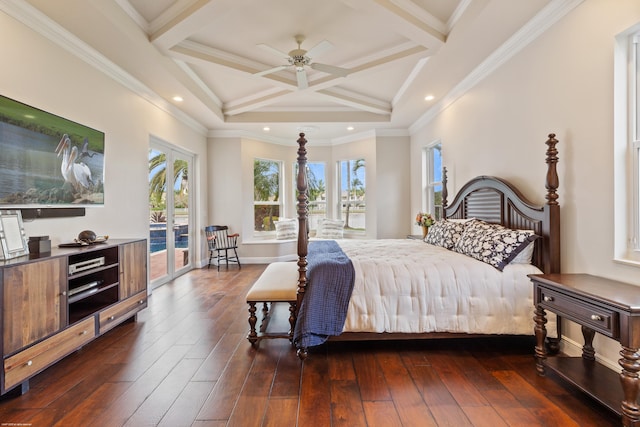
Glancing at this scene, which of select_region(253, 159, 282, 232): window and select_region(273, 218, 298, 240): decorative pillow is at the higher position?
select_region(253, 159, 282, 232): window

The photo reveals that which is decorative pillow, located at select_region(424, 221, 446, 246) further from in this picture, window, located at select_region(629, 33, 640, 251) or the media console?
the media console

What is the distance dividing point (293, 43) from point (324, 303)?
2819 mm

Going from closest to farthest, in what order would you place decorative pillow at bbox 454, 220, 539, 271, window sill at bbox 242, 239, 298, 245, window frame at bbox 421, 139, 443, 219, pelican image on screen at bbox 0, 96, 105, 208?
1. pelican image on screen at bbox 0, 96, 105, 208
2. decorative pillow at bbox 454, 220, 539, 271
3. window frame at bbox 421, 139, 443, 219
4. window sill at bbox 242, 239, 298, 245

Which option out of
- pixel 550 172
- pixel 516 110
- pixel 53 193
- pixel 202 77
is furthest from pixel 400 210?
pixel 53 193

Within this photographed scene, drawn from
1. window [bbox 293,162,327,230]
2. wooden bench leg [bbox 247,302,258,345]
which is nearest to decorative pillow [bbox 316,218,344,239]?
window [bbox 293,162,327,230]

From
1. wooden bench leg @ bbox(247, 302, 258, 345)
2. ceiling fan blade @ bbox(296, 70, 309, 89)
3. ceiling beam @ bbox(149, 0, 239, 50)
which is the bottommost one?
wooden bench leg @ bbox(247, 302, 258, 345)

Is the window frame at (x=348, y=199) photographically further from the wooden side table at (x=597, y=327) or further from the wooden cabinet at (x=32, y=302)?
the wooden cabinet at (x=32, y=302)

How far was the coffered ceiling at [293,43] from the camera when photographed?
8.22ft

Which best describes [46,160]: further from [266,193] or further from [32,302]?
[266,193]

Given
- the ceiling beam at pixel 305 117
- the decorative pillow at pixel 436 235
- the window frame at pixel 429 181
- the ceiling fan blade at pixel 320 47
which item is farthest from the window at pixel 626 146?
the ceiling beam at pixel 305 117

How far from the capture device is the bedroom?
6.75ft

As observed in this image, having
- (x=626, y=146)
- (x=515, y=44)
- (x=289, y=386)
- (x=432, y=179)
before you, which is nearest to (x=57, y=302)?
(x=289, y=386)

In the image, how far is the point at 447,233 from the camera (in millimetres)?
3379

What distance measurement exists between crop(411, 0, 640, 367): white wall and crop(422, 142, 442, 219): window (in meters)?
1.83
